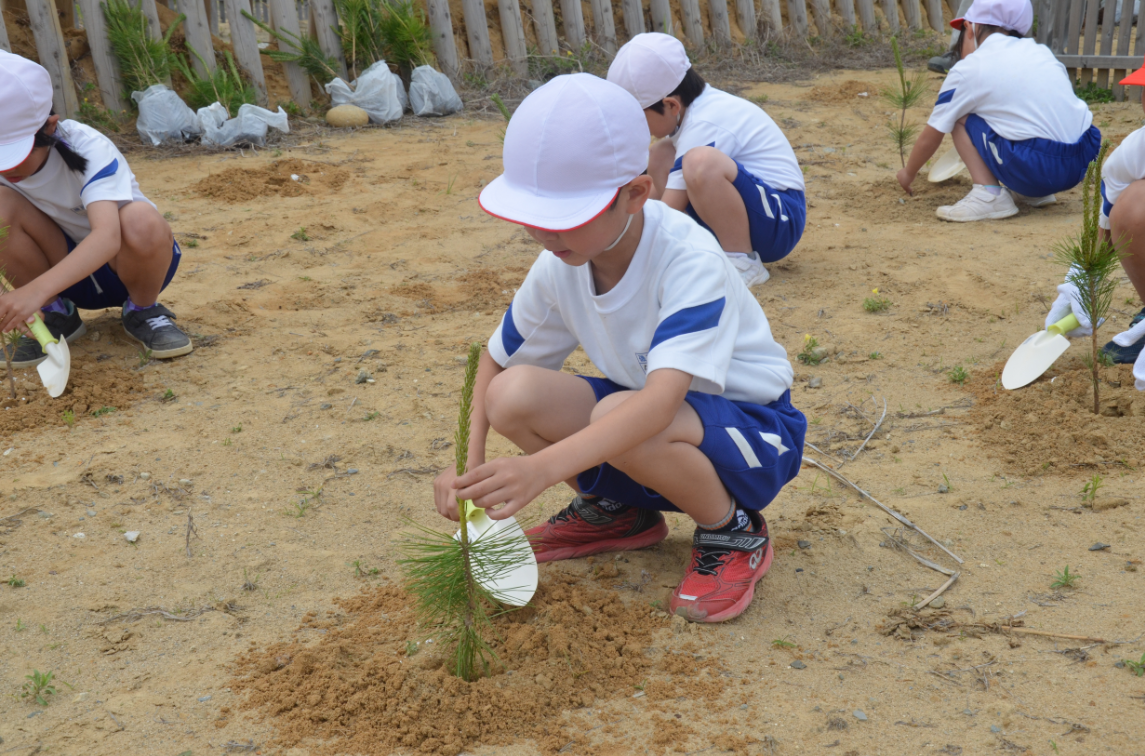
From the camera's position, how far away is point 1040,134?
14.8ft

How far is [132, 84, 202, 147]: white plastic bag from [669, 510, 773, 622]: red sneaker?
17.5 ft

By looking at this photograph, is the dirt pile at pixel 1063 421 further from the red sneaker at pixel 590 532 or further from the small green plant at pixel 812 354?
the red sneaker at pixel 590 532

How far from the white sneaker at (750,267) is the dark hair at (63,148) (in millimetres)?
2393

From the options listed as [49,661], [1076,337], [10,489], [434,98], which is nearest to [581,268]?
[49,661]

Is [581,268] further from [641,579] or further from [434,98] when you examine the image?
[434,98]

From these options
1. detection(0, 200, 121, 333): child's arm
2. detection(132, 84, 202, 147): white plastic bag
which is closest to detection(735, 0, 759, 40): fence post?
detection(132, 84, 202, 147): white plastic bag

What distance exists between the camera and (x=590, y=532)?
2.26 metres

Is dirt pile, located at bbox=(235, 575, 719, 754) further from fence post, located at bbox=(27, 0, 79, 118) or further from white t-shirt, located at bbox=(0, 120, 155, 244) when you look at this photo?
fence post, located at bbox=(27, 0, 79, 118)

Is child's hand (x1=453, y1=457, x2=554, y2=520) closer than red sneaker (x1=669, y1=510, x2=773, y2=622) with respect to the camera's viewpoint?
Yes

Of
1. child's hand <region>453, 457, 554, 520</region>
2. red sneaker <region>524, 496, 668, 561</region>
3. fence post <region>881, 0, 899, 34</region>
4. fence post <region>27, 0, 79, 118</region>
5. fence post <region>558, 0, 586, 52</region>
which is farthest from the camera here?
fence post <region>881, 0, 899, 34</region>

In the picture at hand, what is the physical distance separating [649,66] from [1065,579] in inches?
90.9

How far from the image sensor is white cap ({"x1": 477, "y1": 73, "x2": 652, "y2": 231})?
162cm

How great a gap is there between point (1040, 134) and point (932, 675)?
3.56m

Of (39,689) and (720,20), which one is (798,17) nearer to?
(720,20)
